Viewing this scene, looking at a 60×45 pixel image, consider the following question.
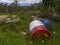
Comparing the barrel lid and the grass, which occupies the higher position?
the barrel lid

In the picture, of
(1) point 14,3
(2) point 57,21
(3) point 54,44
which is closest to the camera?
(3) point 54,44

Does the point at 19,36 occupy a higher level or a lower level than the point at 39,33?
lower

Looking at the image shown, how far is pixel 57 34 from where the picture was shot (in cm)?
557

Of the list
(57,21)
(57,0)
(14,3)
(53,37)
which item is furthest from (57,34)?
(14,3)

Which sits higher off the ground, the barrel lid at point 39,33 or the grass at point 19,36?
the barrel lid at point 39,33

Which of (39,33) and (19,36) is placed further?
(19,36)

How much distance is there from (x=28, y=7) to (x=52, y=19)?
2.98 m

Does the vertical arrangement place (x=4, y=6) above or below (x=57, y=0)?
below

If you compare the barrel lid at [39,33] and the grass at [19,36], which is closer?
the grass at [19,36]

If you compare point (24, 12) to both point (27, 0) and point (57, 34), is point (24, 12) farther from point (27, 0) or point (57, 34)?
point (57, 34)

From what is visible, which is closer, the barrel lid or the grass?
the grass

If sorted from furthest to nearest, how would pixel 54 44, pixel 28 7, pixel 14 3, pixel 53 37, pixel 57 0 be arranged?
pixel 28 7, pixel 14 3, pixel 57 0, pixel 53 37, pixel 54 44

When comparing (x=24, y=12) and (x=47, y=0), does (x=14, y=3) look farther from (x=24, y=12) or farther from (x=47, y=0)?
(x=47, y=0)

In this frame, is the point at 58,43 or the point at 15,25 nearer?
the point at 58,43
